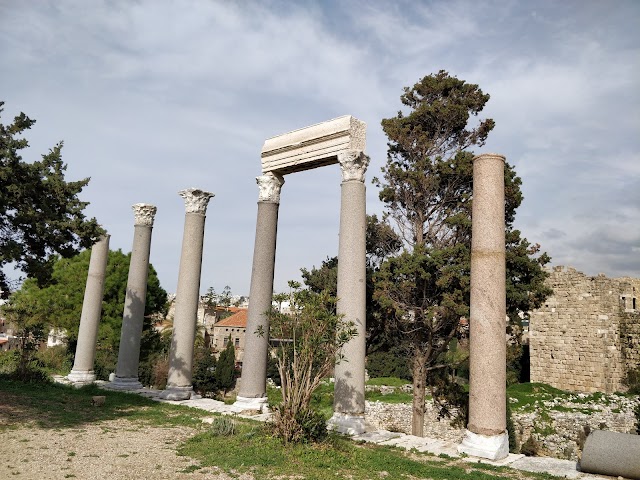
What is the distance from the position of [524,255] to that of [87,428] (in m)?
13.7

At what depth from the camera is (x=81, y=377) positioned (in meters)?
18.5

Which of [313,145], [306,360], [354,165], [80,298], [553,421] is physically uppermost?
[313,145]

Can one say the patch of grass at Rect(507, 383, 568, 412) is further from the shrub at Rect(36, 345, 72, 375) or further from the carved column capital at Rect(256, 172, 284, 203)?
the shrub at Rect(36, 345, 72, 375)

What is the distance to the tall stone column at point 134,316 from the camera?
57.3ft

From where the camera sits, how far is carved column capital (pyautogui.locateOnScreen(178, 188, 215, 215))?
16.6 meters

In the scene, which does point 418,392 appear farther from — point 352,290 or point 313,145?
point 313,145

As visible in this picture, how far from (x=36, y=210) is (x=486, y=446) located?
11.1 meters

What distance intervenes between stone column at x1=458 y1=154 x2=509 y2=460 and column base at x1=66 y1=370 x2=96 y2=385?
14.4 m

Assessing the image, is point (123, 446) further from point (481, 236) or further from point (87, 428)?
point (481, 236)

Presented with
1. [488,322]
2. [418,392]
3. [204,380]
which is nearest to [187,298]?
[418,392]

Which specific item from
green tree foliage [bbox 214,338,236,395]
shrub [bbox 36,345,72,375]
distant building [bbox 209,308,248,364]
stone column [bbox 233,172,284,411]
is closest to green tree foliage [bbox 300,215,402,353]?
stone column [bbox 233,172,284,411]

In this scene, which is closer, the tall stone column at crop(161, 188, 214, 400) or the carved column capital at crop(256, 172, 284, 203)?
the carved column capital at crop(256, 172, 284, 203)

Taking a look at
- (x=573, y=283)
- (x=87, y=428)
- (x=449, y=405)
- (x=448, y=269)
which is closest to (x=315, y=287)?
(x=449, y=405)

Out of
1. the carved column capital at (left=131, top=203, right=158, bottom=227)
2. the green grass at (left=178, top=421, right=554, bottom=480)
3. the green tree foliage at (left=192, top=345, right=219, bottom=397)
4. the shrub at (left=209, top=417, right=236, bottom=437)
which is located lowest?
the green tree foliage at (left=192, top=345, right=219, bottom=397)
